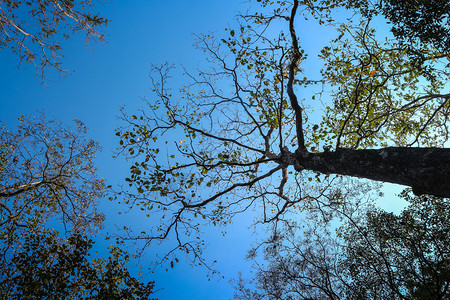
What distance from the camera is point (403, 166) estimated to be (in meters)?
3.98

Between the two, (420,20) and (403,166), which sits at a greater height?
(420,20)

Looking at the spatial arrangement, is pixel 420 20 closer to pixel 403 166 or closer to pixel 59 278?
pixel 403 166

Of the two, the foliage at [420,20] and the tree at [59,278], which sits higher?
the foliage at [420,20]

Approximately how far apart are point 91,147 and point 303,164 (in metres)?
10.8

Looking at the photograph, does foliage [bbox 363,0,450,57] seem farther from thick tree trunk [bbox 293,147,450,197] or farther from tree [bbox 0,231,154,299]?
tree [bbox 0,231,154,299]

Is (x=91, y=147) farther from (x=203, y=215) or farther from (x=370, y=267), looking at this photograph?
(x=370, y=267)

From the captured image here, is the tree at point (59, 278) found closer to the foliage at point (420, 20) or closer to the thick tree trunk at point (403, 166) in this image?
the thick tree trunk at point (403, 166)

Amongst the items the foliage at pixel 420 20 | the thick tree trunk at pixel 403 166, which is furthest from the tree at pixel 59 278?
the foliage at pixel 420 20

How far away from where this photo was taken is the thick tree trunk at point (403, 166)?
137 inches

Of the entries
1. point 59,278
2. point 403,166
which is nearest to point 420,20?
point 403,166

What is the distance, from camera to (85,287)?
742 centimetres

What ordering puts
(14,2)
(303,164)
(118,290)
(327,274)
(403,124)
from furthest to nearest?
(403,124) → (327,274) → (118,290) → (303,164) → (14,2)

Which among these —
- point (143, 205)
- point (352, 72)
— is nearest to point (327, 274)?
point (143, 205)

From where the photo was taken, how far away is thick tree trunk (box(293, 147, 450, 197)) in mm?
3484
